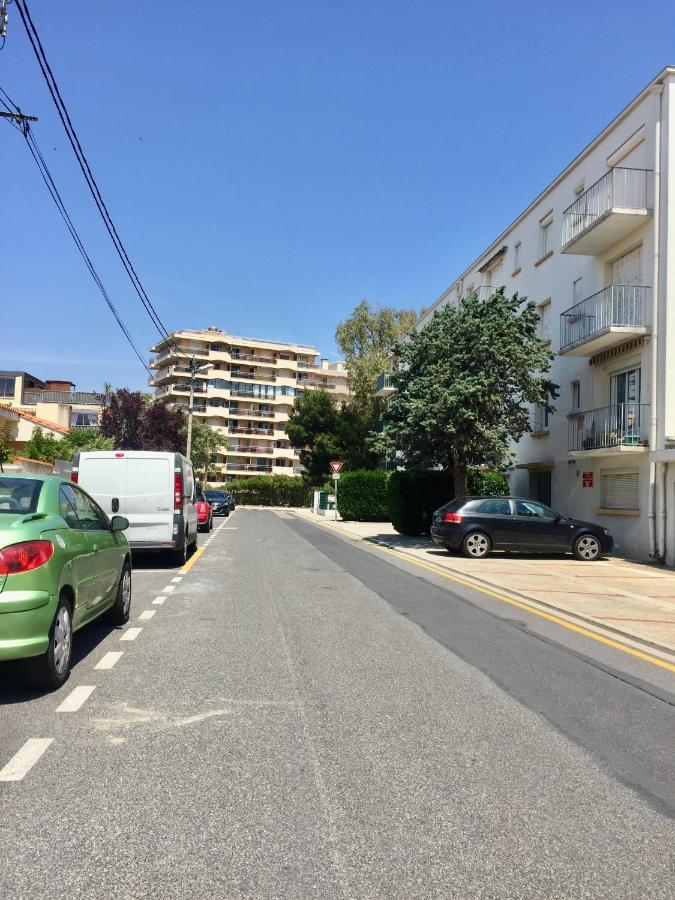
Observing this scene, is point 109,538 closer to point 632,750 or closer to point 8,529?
point 8,529

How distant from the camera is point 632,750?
4711mm

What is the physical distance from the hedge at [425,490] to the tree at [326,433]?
29.7m

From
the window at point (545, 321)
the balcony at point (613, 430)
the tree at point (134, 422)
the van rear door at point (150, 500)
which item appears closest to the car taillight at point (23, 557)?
the van rear door at point (150, 500)

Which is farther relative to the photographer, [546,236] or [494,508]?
[546,236]

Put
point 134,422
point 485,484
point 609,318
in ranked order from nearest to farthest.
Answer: point 609,318 → point 485,484 → point 134,422

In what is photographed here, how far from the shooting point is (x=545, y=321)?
26.3 m

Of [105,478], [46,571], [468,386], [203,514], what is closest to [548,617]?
[46,571]

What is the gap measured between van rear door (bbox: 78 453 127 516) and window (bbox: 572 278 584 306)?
15012 millimetres

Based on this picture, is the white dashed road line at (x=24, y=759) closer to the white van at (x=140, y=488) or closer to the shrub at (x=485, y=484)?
the white van at (x=140, y=488)

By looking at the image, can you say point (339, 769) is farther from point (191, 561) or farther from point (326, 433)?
point (326, 433)

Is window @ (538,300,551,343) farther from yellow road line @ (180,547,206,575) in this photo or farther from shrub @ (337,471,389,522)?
shrub @ (337,471,389,522)

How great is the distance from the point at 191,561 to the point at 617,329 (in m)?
11.5

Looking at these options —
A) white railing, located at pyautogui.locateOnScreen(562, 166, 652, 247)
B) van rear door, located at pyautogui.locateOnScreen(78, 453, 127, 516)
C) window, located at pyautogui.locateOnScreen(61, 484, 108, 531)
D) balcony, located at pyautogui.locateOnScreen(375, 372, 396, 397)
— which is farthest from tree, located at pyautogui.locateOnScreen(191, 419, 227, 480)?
window, located at pyautogui.locateOnScreen(61, 484, 108, 531)

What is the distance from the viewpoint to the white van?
1409 cm
